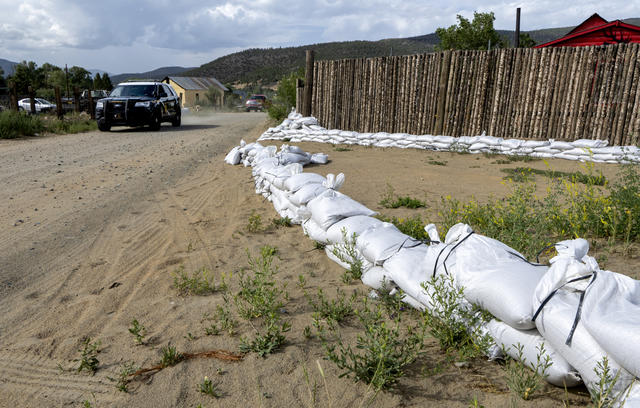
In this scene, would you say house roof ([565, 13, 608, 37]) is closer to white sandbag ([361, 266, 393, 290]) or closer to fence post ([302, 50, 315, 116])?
fence post ([302, 50, 315, 116])

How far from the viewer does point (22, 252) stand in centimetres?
401

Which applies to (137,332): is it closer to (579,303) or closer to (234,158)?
(579,303)

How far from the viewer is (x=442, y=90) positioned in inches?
382

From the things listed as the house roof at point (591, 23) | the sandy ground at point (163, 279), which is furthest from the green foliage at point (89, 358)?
the house roof at point (591, 23)

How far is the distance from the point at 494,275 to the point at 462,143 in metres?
7.36

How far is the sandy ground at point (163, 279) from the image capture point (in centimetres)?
219

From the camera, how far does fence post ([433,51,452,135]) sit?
9.61 meters

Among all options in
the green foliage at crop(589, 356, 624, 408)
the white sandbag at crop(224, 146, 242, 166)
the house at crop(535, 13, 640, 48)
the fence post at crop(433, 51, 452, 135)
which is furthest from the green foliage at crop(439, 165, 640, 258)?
the house at crop(535, 13, 640, 48)

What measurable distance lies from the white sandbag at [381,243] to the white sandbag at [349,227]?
98 mm

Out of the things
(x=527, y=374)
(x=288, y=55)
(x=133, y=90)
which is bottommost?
(x=527, y=374)

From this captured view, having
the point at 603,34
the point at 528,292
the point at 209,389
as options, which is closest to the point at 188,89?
the point at 603,34

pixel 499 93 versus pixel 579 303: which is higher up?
pixel 499 93

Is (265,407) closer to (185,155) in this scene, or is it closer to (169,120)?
(185,155)

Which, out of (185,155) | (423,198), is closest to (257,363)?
(423,198)
